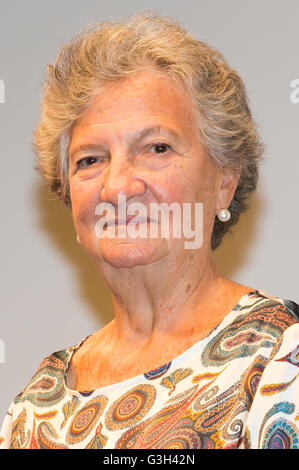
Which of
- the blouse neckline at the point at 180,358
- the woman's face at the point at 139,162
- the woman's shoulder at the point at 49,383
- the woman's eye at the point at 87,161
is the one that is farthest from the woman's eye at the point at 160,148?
the woman's shoulder at the point at 49,383

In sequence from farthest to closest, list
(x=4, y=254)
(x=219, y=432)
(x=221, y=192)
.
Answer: (x=4, y=254)
(x=221, y=192)
(x=219, y=432)

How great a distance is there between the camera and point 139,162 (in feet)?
4.65

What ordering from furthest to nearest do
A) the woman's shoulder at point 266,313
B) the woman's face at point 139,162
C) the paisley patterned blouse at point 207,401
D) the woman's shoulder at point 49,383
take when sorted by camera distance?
the woman's shoulder at point 49,383 → the woman's face at point 139,162 → the woman's shoulder at point 266,313 → the paisley patterned blouse at point 207,401

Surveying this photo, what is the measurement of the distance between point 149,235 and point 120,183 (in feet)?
0.34

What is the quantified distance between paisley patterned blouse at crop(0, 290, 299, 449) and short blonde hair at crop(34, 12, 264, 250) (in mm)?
313

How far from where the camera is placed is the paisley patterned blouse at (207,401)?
1.18 meters

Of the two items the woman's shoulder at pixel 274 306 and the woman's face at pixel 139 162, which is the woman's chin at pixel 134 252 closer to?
the woman's face at pixel 139 162

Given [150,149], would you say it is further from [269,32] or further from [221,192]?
[269,32]

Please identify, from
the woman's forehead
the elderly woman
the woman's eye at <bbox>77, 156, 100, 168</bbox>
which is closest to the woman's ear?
the elderly woman

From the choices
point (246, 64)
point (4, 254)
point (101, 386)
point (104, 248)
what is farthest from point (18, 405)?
point (246, 64)

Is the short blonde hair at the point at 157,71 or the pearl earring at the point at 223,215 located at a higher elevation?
the short blonde hair at the point at 157,71

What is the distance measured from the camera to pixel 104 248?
1.43 m

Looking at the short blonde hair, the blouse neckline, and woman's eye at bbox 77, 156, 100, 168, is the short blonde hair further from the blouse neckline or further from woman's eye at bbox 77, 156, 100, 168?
the blouse neckline
